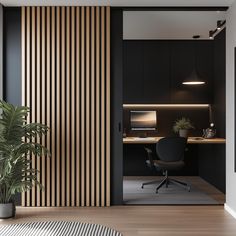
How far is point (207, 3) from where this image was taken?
4.83 metres

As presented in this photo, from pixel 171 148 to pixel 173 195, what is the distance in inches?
30.2

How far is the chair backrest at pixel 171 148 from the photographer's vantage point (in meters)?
5.80

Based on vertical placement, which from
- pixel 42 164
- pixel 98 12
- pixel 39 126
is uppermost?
pixel 98 12

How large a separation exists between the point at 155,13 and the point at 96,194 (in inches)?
112

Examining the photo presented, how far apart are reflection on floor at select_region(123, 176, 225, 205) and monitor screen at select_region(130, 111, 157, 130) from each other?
1221mm

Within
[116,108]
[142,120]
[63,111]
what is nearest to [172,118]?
[142,120]

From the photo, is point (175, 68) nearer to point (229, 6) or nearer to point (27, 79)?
point (229, 6)

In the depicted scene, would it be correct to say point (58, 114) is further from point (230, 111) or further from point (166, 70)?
point (166, 70)

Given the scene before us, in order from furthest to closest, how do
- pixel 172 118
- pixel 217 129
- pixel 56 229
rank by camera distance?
1. pixel 172 118
2. pixel 217 129
3. pixel 56 229

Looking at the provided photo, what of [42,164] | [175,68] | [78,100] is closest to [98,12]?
[78,100]

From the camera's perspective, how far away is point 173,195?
5754 mm

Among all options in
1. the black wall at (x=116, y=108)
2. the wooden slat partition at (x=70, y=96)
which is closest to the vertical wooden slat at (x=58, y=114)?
the wooden slat partition at (x=70, y=96)

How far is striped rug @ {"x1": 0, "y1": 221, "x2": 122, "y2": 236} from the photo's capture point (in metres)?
3.78

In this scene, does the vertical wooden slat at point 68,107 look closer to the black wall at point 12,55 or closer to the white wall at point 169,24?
the black wall at point 12,55
